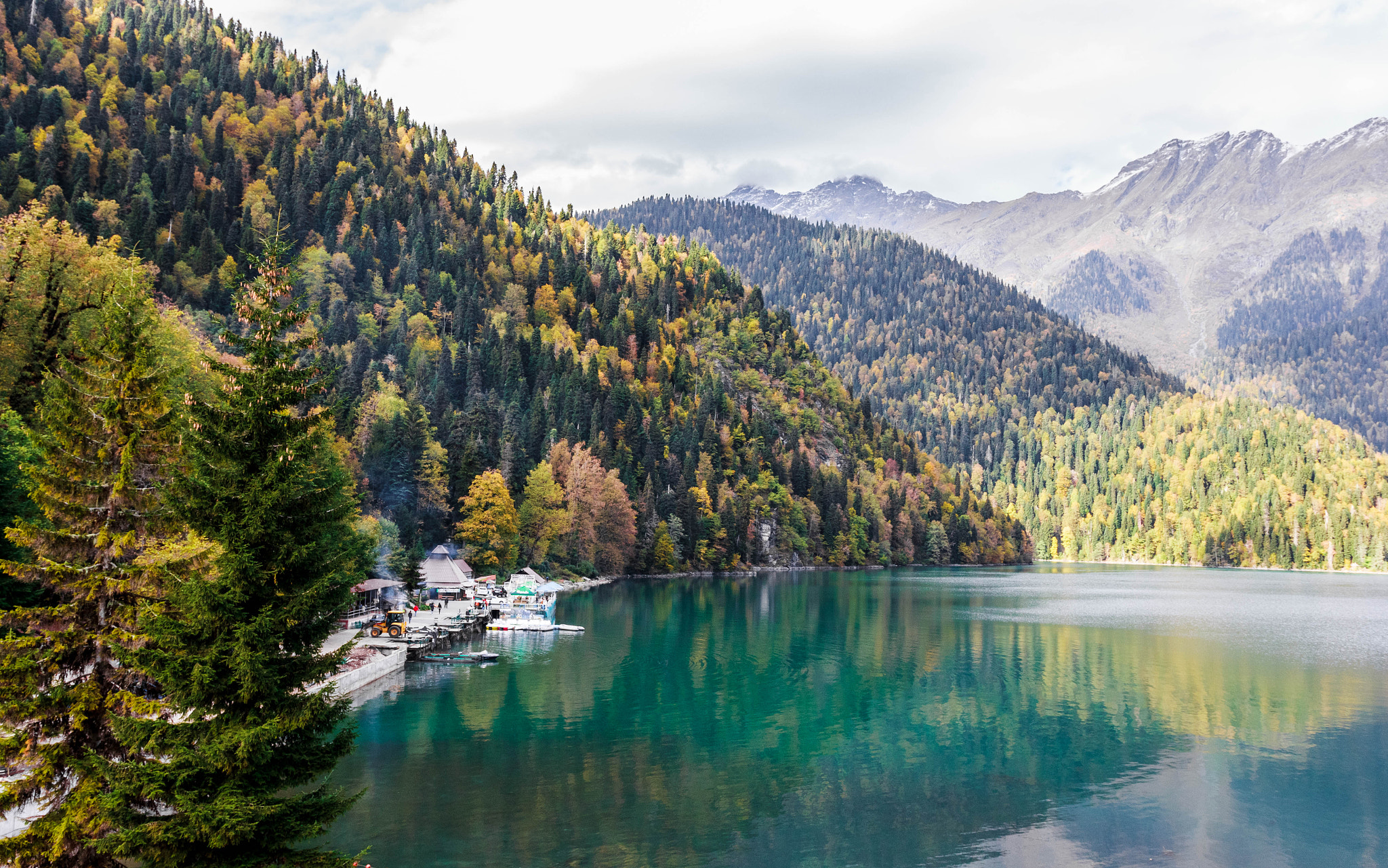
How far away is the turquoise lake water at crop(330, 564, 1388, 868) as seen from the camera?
2920 cm

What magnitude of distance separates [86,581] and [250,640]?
5396 millimetres

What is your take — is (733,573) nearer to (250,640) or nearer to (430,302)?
(430,302)

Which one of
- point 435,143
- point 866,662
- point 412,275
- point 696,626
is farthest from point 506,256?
point 866,662

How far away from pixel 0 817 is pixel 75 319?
3471 cm

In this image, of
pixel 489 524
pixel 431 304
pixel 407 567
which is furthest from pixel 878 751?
pixel 431 304

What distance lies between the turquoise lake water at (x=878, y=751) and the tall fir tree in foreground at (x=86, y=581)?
9.95 meters

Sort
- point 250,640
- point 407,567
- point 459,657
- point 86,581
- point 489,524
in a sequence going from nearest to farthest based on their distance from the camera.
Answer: point 250,640 → point 86,581 → point 459,657 → point 407,567 → point 489,524

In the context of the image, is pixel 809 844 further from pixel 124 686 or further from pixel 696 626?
pixel 696 626

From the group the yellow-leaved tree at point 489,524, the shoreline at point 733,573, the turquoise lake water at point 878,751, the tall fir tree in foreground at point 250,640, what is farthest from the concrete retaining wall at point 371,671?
the shoreline at point 733,573

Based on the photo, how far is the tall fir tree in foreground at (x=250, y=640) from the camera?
16.0 metres

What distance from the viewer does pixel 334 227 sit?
155 m

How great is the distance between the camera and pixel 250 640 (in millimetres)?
16609

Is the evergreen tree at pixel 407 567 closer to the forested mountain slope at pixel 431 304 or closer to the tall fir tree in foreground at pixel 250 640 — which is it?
the forested mountain slope at pixel 431 304

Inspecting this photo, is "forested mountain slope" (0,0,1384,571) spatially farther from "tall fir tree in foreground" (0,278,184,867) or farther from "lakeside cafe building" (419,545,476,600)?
"tall fir tree in foreground" (0,278,184,867)
